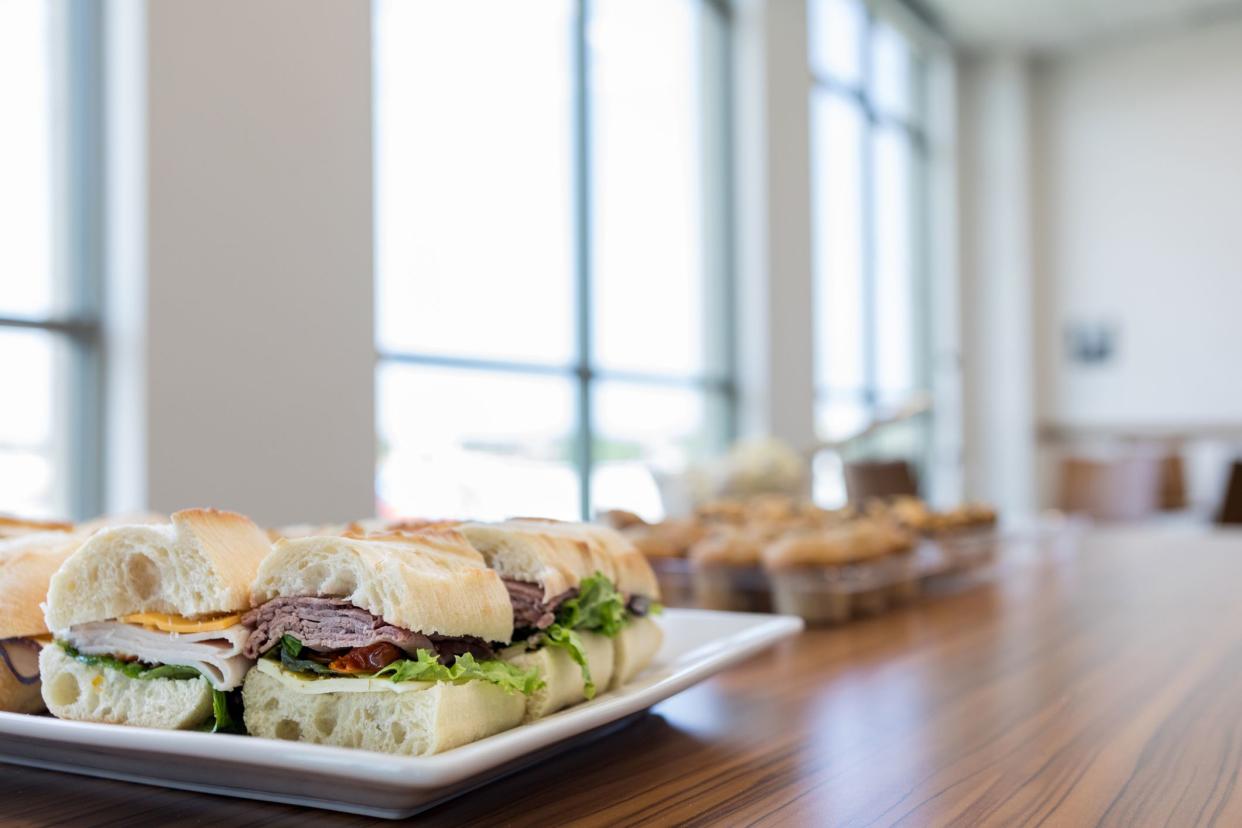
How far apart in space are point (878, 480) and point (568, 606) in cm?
→ 290

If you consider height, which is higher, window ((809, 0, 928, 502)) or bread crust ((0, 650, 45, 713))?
window ((809, 0, 928, 502))

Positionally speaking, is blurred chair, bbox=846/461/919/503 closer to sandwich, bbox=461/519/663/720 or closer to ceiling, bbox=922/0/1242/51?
sandwich, bbox=461/519/663/720

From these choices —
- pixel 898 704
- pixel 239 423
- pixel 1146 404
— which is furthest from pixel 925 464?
pixel 898 704

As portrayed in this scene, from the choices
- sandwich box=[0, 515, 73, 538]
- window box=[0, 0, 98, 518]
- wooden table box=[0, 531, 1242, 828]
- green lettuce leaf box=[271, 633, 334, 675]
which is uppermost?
window box=[0, 0, 98, 518]

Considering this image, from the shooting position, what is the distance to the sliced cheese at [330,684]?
60cm

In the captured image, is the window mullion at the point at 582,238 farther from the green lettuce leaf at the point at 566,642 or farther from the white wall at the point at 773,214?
the green lettuce leaf at the point at 566,642

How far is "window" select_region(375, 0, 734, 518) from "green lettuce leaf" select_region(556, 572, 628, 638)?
2684 millimetres

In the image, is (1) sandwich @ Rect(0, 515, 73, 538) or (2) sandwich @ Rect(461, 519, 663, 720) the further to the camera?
(1) sandwich @ Rect(0, 515, 73, 538)

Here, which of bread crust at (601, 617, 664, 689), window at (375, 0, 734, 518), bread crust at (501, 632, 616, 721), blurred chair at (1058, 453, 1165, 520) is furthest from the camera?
blurred chair at (1058, 453, 1165, 520)

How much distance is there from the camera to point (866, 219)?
25.0 ft

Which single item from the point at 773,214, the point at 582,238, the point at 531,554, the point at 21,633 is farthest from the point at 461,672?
the point at 773,214

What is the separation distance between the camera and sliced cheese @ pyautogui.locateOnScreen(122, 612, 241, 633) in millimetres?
632

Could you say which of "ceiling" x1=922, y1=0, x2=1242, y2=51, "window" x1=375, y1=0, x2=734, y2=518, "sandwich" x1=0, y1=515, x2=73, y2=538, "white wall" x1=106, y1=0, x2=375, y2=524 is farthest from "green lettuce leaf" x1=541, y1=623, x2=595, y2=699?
"ceiling" x1=922, y1=0, x2=1242, y2=51

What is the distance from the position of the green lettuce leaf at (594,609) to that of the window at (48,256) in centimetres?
234
